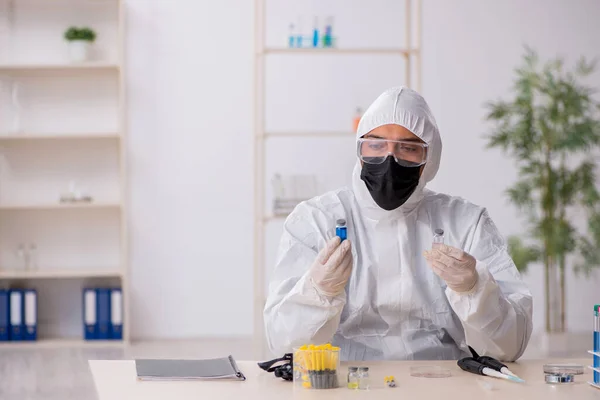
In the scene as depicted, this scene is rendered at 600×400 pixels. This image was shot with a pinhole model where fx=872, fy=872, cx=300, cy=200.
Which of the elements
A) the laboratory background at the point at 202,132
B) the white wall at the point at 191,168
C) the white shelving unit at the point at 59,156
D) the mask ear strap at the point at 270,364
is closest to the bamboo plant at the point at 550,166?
the laboratory background at the point at 202,132

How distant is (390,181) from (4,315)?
384 centimetres

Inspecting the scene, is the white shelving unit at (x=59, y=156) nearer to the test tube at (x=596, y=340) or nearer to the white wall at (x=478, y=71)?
the white wall at (x=478, y=71)

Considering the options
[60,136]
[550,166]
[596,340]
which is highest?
[60,136]

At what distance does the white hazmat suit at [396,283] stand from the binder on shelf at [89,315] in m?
3.35

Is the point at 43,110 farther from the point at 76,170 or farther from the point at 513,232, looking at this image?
the point at 513,232

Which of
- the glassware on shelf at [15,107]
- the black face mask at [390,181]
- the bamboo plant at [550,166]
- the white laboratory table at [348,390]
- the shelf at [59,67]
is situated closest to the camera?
the white laboratory table at [348,390]

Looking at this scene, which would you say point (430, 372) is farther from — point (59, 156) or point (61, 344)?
point (59, 156)

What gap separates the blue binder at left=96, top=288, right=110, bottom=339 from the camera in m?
5.54

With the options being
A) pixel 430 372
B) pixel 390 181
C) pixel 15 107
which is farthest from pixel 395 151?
pixel 15 107

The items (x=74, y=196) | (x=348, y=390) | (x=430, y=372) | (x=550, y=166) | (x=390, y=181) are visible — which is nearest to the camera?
(x=348, y=390)

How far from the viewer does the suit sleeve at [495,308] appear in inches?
84.0

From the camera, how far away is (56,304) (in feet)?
18.9

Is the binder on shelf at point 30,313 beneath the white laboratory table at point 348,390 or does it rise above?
beneath

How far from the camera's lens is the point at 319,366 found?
5.99 ft
